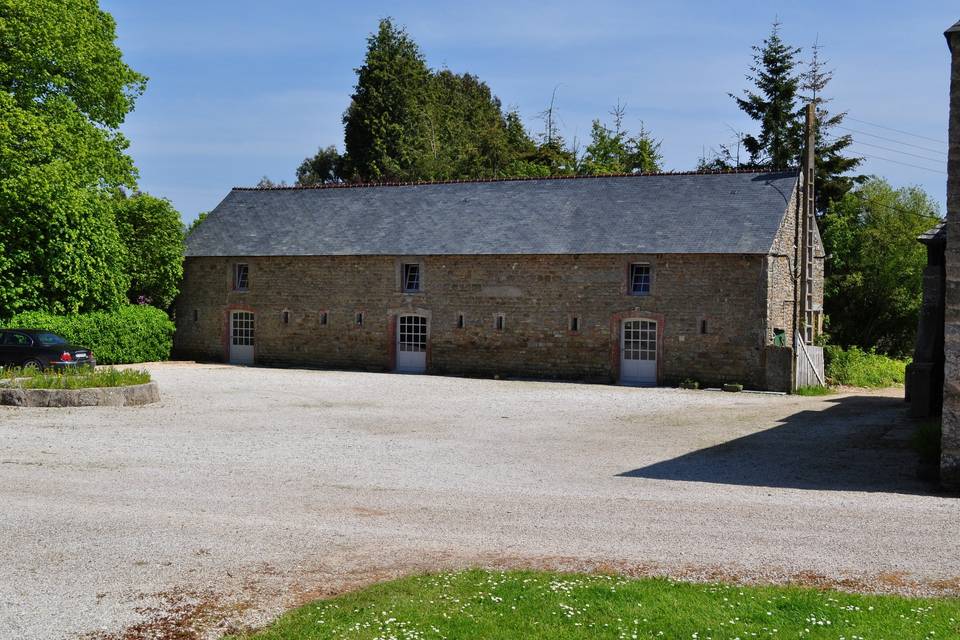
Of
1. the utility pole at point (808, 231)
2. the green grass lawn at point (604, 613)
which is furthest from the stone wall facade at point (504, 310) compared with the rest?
the green grass lawn at point (604, 613)

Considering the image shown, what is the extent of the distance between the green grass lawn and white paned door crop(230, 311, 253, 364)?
2524 centimetres

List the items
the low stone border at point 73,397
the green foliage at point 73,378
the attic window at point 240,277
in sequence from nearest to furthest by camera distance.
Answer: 1. the low stone border at point 73,397
2. the green foliage at point 73,378
3. the attic window at point 240,277

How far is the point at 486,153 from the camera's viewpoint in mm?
55188

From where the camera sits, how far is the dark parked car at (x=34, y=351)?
830 inches

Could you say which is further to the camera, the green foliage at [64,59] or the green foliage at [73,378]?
the green foliage at [64,59]

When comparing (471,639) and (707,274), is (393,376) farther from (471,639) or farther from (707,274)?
(471,639)

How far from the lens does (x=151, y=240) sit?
3066 cm

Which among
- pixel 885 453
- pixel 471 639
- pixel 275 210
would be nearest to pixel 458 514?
pixel 471 639

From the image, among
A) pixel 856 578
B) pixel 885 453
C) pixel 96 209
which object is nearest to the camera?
pixel 856 578

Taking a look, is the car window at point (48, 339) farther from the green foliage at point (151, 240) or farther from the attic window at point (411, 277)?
the attic window at point (411, 277)

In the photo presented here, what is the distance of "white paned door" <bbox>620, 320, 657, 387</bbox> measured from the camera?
1011 inches

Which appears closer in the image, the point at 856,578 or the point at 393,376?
the point at 856,578

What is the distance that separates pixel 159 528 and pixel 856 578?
600 centimetres

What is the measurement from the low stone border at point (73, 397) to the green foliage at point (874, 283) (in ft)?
86.8
